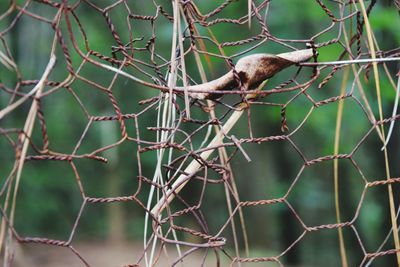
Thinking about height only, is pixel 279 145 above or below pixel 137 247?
above

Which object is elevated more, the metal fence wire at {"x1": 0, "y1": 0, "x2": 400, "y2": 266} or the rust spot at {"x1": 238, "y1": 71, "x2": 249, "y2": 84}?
the rust spot at {"x1": 238, "y1": 71, "x2": 249, "y2": 84}

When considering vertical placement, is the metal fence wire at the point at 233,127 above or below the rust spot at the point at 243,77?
below

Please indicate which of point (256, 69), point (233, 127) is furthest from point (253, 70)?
point (233, 127)

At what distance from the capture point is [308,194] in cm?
397

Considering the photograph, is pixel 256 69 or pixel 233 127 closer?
pixel 256 69

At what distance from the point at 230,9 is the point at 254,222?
136 cm

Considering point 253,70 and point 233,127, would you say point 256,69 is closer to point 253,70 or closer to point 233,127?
point 253,70

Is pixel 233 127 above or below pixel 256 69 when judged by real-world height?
below

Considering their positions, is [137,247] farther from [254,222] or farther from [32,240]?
[32,240]

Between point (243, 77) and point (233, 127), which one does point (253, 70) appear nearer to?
point (243, 77)

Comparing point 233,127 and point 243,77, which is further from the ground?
point 243,77

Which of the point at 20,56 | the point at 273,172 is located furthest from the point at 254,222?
the point at 20,56

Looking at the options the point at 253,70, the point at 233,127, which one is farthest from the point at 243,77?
the point at 233,127

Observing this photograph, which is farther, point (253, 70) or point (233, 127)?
point (233, 127)
